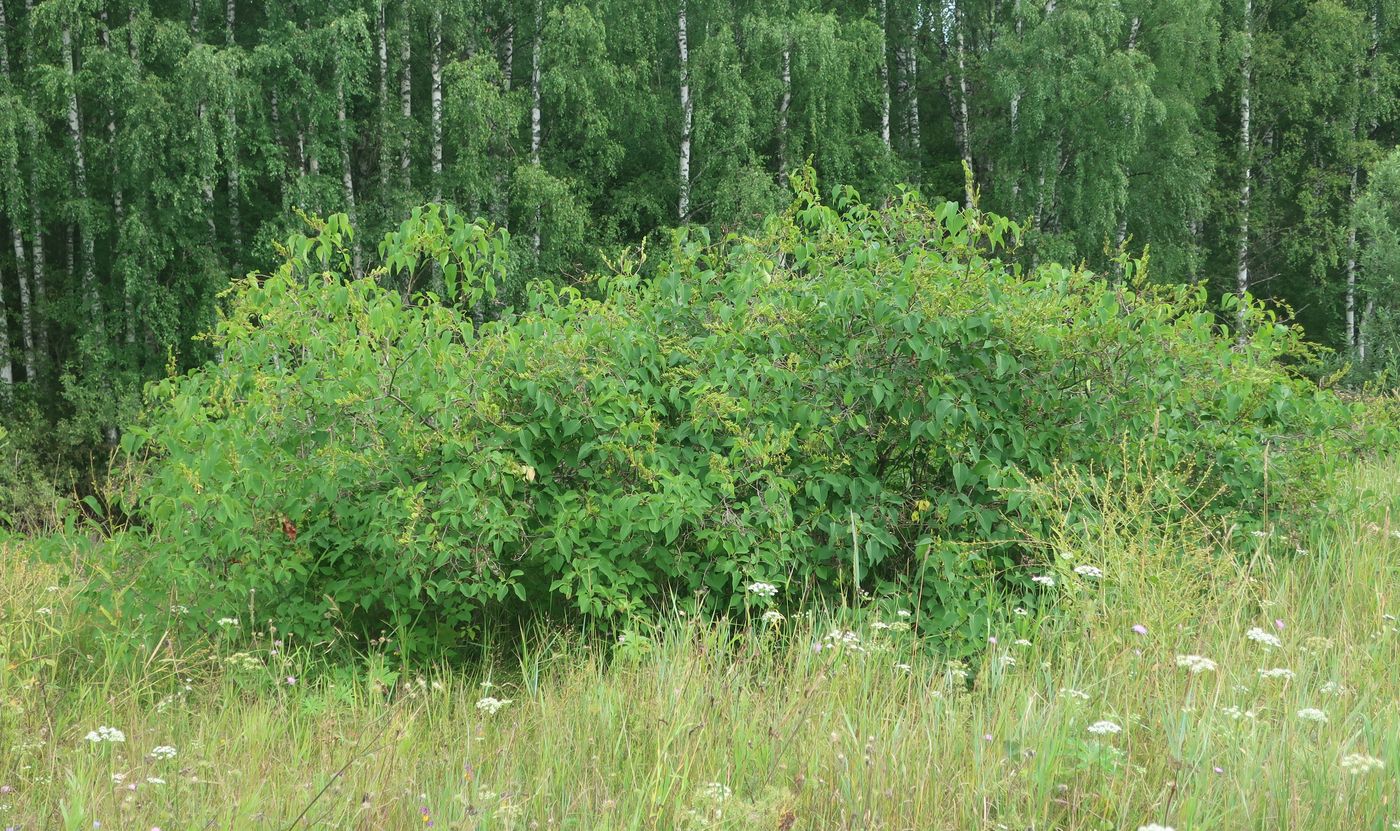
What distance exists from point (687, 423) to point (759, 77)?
16416 mm

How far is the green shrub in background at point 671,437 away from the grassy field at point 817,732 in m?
0.32

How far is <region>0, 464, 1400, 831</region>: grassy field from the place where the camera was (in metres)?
2.23

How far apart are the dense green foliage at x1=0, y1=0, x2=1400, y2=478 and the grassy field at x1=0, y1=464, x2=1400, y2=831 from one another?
13547 millimetres

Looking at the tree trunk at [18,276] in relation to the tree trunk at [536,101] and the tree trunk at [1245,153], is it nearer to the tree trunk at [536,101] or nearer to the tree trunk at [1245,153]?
the tree trunk at [536,101]

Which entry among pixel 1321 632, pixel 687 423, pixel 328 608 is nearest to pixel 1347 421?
pixel 1321 632

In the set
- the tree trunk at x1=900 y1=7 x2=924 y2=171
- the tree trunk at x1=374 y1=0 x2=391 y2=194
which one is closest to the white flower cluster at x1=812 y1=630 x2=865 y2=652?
the tree trunk at x1=374 y1=0 x2=391 y2=194

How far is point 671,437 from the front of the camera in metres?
4.32

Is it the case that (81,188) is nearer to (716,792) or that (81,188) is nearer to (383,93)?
(383,93)

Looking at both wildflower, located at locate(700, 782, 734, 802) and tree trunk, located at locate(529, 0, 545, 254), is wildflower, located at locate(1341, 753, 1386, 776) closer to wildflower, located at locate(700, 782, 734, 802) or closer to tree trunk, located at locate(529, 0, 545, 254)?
wildflower, located at locate(700, 782, 734, 802)

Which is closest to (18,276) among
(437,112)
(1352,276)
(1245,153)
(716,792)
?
(437,112)

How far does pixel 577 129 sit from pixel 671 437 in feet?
50.3

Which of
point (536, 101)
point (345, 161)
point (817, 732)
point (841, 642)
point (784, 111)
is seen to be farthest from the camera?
point (784, 111)

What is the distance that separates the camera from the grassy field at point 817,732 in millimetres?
2230

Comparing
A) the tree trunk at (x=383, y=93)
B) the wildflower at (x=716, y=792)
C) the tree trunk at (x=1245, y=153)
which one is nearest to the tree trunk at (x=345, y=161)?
the tree trunk at (x=383, y=93)
